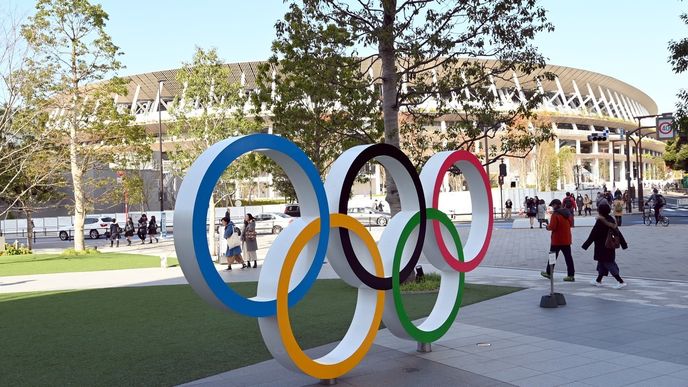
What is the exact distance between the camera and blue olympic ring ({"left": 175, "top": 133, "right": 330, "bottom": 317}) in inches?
197

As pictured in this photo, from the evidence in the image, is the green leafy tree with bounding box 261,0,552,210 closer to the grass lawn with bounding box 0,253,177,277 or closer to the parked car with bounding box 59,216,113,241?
the grass lawn with bounding box 0,253,177,277

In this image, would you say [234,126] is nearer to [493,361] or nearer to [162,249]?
[162,249]

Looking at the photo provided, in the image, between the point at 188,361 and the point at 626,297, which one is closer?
the point at 188,361

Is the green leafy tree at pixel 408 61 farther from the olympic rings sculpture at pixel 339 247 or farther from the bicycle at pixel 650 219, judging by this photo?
the bicycle at pixel 650 219

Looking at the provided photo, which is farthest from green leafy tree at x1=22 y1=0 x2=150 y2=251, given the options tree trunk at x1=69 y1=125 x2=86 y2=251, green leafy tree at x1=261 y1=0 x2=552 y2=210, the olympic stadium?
the olympic stadium

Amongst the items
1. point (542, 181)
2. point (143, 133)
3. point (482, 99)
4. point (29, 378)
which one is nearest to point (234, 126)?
point (143, 133)

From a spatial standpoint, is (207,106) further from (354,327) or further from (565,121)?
(565,121)

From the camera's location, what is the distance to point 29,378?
6.74 m

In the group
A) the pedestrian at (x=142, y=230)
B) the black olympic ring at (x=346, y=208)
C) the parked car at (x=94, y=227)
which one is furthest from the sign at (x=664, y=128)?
the parked car at (x=94, y=227)

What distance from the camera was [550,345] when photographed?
7418mm

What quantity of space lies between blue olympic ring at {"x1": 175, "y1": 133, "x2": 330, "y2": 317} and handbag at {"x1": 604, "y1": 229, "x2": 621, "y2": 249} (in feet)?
24.9

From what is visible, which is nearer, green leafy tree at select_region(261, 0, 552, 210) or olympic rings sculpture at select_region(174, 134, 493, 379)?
olympic rings sculpture at select_region(174, 134, 493, 379)

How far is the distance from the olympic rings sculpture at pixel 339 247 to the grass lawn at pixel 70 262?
15055mm

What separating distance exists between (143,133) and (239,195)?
32482mm
